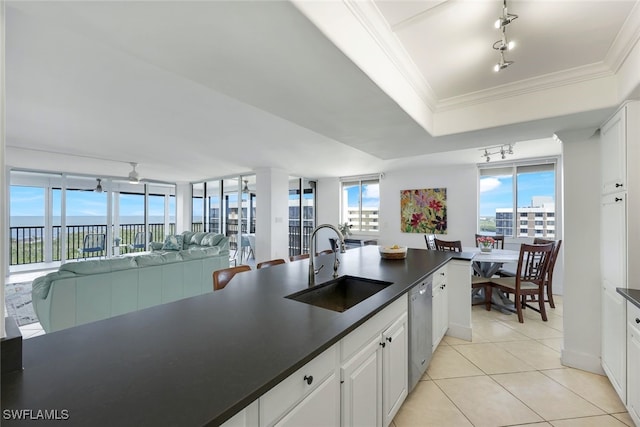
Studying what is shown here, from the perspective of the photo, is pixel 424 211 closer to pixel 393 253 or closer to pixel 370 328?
pixel 393 253

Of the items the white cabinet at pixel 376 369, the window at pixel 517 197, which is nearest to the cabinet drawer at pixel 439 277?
the white cabinet at pixel 376 369

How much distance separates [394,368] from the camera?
1667mm

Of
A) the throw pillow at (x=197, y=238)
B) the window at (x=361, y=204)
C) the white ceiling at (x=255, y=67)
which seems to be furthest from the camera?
the window at (x=361, y=204)

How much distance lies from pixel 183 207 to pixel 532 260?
29.2ft

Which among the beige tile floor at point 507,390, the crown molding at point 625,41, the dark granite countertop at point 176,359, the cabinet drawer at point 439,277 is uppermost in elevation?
the crown molding at point 625,41

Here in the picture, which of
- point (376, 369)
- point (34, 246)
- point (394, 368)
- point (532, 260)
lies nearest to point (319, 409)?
point (376, 369)

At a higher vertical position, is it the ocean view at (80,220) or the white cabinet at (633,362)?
the ocean view at (80,220)

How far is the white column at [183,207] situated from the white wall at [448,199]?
5.98 meters

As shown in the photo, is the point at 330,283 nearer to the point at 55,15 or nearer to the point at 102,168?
the point at 55,15

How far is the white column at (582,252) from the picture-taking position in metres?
2.36

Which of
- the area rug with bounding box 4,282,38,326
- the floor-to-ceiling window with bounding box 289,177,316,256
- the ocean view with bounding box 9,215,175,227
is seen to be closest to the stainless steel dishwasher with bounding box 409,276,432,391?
the area rug with bounding box 4,282,38,326

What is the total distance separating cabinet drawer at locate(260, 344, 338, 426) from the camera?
32.3 inches

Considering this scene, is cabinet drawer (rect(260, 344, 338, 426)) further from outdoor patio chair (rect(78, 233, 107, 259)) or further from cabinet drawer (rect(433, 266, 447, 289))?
outdoor patio chair (rect(78, 233, 107, 259))

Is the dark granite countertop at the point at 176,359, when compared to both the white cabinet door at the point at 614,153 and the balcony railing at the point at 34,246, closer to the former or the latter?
the white cabinet door at the point at 614,153
